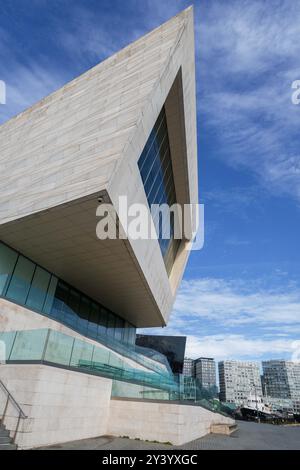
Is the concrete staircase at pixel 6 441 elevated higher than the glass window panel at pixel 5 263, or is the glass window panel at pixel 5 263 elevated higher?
the glass window panel at pixel 5 263

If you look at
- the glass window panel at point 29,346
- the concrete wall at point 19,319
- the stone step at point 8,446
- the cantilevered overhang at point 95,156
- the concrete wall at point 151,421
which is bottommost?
the stone step at point 8,446

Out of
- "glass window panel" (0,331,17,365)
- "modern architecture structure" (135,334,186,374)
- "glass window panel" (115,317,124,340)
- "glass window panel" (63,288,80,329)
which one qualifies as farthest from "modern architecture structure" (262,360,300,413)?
"glass window panel" (0,331,17,365)

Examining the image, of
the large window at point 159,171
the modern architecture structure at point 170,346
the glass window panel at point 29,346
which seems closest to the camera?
the glass window panel at point 29,346

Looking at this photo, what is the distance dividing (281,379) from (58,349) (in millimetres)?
175294

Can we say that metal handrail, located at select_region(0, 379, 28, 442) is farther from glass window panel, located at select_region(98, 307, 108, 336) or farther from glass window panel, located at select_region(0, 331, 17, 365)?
glass window panel, located at select_region(98, 307, 108, 336)

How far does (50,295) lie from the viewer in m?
16.0

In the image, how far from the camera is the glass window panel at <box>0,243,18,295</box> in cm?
1297

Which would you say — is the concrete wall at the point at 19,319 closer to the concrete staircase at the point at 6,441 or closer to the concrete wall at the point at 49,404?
the concrete wall at the point at 49,404

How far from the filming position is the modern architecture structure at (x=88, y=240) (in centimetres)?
873

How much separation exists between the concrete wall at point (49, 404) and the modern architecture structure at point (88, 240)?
4cm

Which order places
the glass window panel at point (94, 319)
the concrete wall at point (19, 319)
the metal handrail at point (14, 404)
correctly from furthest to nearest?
1. the glass window panel at point (94, 319)
2. the concrete wall at point (19, 319)
3. the metal handrail at point (14, 404)

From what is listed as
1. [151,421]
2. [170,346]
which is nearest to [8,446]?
[151,421]

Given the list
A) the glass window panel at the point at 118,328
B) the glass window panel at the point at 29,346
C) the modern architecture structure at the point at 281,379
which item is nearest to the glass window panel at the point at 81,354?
the glass window panel at the point at 29,346
